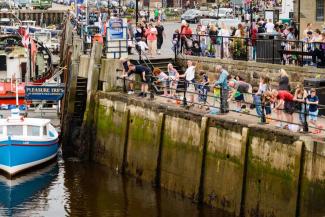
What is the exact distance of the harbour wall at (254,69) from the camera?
3788cm

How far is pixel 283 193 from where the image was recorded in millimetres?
28781

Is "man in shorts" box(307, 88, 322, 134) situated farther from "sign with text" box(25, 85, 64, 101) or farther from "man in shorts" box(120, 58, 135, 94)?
"sign with text" box(25, 85, 64, 101)

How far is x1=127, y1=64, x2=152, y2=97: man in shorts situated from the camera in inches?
1533

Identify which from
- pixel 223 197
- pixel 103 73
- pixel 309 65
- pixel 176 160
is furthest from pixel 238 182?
pixel 103 73

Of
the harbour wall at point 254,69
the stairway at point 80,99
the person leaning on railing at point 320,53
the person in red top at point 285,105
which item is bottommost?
the stairway at point 80,99

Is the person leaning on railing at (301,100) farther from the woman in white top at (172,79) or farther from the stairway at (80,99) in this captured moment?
the stairway at (80,99)

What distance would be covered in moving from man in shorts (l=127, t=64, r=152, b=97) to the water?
3.37m

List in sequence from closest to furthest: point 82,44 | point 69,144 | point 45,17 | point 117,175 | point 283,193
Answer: point 283,193
point 117,175
point 69,144
point 82,44
point 45,17

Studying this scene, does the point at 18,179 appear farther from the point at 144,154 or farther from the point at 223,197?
the point at 223,197

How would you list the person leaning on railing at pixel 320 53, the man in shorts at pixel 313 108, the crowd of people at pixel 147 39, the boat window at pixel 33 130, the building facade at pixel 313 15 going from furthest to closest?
the building facade at pixel 313 15 → the crowd of people at pixel 147 39 → the boat window at pixel 33 130 → the person leaning on railing at pixel 320 53 → the man in shorts at pixel 313 108

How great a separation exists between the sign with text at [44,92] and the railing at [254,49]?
592cm

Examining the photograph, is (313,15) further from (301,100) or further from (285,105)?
(301,100)

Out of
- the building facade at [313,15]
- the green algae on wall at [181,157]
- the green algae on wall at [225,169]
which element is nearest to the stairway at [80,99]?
the green algae on wall at [181,157]

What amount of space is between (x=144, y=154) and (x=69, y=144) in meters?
8.53
